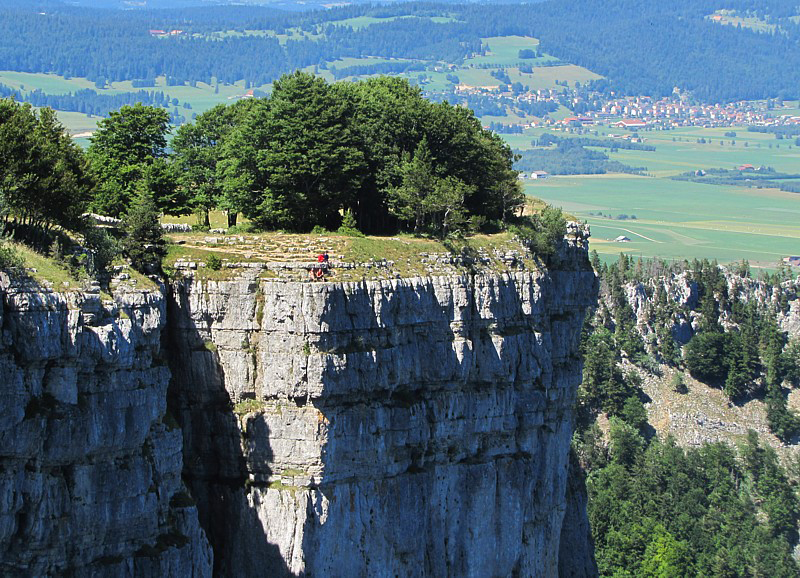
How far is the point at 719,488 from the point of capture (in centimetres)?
14925

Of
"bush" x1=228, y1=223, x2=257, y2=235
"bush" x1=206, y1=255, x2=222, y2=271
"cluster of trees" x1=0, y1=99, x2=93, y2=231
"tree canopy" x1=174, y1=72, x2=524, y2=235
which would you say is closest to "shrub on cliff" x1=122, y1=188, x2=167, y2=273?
"bush" x1=206, y1=255, x2=222, y2=271

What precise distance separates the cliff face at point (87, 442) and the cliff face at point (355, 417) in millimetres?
5269

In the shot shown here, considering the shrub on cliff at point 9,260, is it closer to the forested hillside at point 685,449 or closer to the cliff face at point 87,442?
the cliff face at point 87,442

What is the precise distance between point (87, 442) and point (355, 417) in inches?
633

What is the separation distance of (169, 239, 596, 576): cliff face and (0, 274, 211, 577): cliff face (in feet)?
17.3

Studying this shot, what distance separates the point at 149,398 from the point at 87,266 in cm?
684

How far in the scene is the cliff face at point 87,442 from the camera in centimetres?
5888

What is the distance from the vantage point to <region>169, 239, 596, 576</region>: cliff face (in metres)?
70.5

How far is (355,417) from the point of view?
238 ft

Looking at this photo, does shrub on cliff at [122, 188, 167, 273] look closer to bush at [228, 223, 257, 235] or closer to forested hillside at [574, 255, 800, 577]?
bush at [228, 223, 257, 235]

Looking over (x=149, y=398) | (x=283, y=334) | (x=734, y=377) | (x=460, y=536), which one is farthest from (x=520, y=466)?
(x=734, y=377)

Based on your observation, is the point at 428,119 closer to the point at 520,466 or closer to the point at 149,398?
the point at 520,466

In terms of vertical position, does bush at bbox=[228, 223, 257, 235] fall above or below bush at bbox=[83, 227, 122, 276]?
above

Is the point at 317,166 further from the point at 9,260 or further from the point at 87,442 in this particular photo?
the point at 87,442
